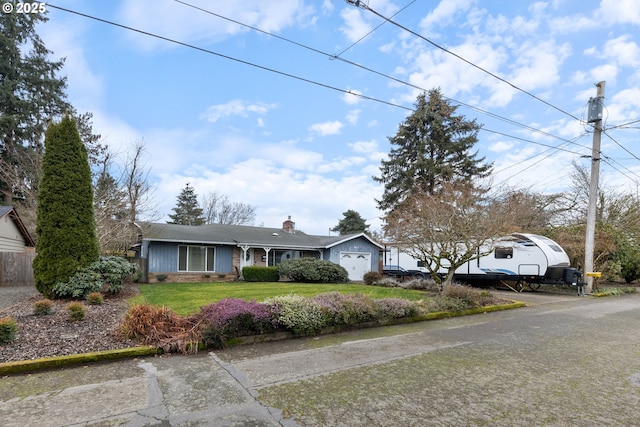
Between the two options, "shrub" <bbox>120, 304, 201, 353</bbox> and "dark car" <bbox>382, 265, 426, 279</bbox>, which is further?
"dark car" <bbox>382, 265, 426, 279</bbox>

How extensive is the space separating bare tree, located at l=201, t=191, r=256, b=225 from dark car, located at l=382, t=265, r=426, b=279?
937 inches

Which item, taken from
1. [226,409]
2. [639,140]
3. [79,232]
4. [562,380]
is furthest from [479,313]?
[639,140]

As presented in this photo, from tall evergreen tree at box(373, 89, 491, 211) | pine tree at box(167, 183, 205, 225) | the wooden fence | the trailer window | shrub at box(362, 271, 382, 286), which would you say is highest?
tall evergreen tree at box(373, 89, 491, 211)

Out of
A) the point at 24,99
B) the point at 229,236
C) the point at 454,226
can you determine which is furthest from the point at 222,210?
the point at 454,226

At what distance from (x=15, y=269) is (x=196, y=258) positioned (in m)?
7.39

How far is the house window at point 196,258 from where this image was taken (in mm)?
17562

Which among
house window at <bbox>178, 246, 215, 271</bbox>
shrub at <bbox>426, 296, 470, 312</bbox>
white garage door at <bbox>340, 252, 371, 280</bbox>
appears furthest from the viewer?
white garage door at <bbox>340, 252, 371, 280</bbox>

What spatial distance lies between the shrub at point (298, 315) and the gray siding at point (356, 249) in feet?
46.3

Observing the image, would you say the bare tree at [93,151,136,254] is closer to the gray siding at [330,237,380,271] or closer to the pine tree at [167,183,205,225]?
the gray siding at [330,237,380,271]

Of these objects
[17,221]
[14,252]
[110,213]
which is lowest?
[14,252]

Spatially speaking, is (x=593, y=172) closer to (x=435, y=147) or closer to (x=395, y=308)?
(x=395, y=308)

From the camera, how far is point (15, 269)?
1450 centimetres

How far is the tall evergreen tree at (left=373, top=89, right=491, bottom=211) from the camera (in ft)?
89.1

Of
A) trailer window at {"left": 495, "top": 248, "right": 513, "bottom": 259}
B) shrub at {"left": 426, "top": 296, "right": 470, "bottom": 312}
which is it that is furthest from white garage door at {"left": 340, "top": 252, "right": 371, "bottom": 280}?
shrub at {"left": 426, "top": 296, "right": 470, "bottom": 312}
